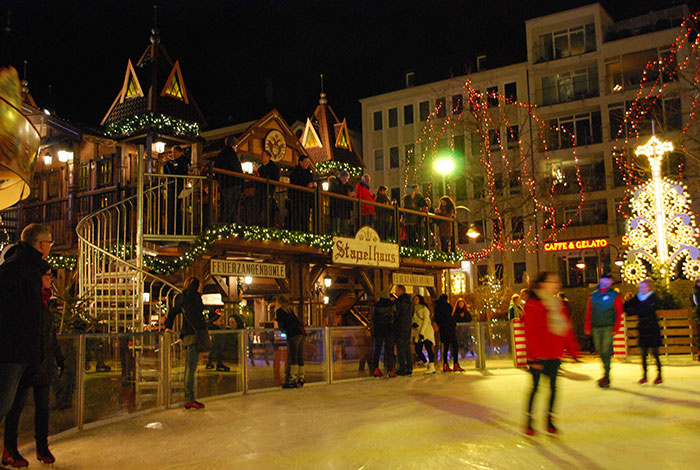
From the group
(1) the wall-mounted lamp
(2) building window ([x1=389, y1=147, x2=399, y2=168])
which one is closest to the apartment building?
(2) building window ([x1=389, y1=147, x2=399, y2=168])

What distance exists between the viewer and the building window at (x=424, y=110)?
5084 cm

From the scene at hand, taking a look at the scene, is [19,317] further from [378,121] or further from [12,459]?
[378,121]

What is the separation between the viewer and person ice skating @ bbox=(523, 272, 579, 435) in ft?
23.4

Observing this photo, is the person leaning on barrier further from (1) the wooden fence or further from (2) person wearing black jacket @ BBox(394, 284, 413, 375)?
(1) the wooden fence

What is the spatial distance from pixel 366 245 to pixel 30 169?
401 inches

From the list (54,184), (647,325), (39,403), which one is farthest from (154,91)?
(647,325)

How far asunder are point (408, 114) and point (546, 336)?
45.8m

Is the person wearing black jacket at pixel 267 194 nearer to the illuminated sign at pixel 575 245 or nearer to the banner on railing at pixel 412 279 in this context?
the banner on railing at pixel 412 279

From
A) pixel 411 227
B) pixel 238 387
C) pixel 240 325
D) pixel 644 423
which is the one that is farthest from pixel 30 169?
pixel 411 227

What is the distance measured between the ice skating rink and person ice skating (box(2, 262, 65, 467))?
30cm

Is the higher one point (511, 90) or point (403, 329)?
point (511, 90)

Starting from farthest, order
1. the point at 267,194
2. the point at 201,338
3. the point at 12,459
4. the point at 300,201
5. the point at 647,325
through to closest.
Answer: the point at 300,201, the point at 267,194, the point at 647,325, the point at 201,338, the point at 12,459

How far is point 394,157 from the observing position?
51.6 m

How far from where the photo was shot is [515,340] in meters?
15.8
